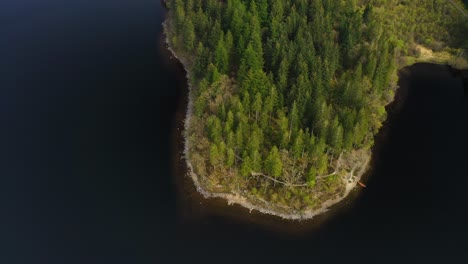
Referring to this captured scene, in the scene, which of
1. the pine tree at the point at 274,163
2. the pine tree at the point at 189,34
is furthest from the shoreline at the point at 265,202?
the pine tree at the point at 189,34

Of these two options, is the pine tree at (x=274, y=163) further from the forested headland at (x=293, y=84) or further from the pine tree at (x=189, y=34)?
the pine tree at (x=189, y=34)

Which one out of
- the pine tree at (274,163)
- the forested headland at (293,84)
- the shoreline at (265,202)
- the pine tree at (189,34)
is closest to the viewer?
the pine tree at (274,163)

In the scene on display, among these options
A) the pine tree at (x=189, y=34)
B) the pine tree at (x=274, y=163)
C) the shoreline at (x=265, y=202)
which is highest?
the pine tree at (x=189, y=34)

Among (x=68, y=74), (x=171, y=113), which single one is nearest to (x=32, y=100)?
(x=68, y=74)

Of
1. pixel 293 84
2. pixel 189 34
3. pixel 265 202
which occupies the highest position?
pixel 189 34

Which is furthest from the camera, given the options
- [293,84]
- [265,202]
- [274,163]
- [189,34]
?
[189,34]

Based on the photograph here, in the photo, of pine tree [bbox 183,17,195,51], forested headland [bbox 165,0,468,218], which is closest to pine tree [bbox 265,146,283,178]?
forested headland [bbox 165,0,468,218]

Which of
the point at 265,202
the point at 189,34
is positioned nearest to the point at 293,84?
the point at 265,202

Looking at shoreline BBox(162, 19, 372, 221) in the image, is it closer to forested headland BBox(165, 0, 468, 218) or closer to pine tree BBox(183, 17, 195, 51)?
forested headland BBox(165, 0, 468, 218)

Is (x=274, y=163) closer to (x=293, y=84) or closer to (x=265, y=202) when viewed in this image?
(x=265, y=202)
